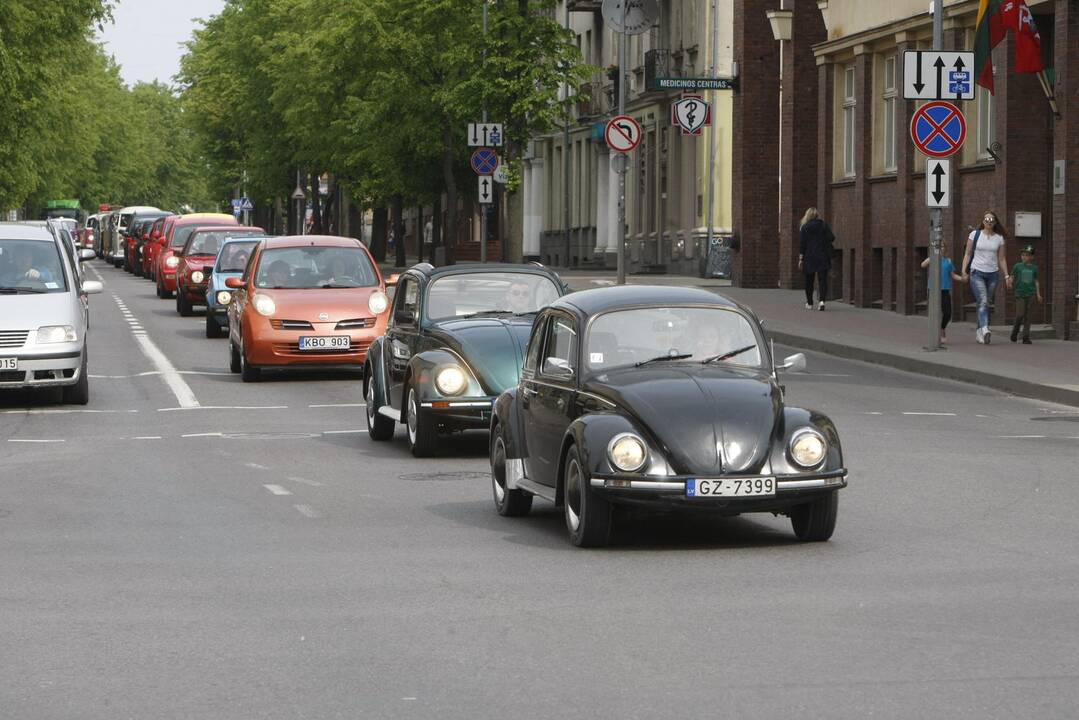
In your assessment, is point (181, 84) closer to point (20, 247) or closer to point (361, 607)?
point (20, 247)

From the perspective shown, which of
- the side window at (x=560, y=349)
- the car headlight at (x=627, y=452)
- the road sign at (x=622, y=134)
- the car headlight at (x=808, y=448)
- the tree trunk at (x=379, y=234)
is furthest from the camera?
the tree trunk at (x=379, y=234)

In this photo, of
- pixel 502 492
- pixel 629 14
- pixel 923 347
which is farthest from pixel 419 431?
pixel 629 14

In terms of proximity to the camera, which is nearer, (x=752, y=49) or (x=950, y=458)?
(x=950, y=458)

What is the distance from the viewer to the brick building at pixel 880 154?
31.4m

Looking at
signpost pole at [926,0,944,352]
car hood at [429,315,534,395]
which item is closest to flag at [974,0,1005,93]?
signpost pole at [926,0,944,352]

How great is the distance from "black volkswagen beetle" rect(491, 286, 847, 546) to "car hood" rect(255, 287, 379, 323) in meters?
11.8

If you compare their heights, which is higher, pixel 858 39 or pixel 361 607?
pixel 858 39

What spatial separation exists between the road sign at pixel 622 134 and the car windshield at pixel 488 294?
62.6 ft

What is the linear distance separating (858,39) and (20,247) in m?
21.9

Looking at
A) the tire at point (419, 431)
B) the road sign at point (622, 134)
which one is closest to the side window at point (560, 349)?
the tire at point (419, 431)

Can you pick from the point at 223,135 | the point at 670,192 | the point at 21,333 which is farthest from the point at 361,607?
the point at 223,135

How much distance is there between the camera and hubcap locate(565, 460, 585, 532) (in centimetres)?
1113

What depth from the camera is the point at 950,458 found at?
52.6 ft

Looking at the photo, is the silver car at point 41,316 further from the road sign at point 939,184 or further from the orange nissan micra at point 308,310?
the road sign at point 939,184
